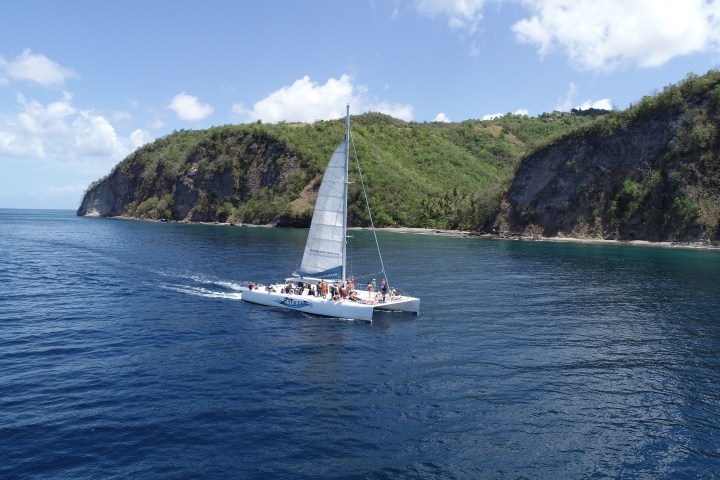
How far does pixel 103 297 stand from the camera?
50188mm

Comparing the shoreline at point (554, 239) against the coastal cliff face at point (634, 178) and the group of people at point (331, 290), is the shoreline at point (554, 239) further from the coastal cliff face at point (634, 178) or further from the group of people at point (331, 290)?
the group of people at point (331, 290)

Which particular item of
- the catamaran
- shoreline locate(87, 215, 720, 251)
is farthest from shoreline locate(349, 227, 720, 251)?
the catamaran

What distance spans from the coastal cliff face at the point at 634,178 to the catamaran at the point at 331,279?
98.2 metres

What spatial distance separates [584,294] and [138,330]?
147 feet

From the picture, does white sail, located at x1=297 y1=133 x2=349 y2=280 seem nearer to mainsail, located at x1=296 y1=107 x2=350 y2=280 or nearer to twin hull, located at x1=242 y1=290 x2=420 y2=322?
mainsail, located at x1=296 y1=107 x2=350 y2=280

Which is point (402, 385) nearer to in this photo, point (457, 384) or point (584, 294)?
point (457, 384)

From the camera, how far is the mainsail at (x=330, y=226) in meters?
44.5

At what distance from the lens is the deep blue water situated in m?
20.6

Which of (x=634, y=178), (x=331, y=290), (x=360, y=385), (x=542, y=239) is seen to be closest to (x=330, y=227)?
(x=331, y=290)

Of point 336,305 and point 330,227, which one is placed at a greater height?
point 330,227

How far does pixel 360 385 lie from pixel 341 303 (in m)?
15.6

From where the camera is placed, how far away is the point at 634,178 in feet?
412

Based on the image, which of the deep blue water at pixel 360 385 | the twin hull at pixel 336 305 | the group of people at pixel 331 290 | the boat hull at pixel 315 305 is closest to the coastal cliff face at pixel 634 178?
the deep blue water at pixel 360 385

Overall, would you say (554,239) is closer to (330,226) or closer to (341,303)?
(330,226)
